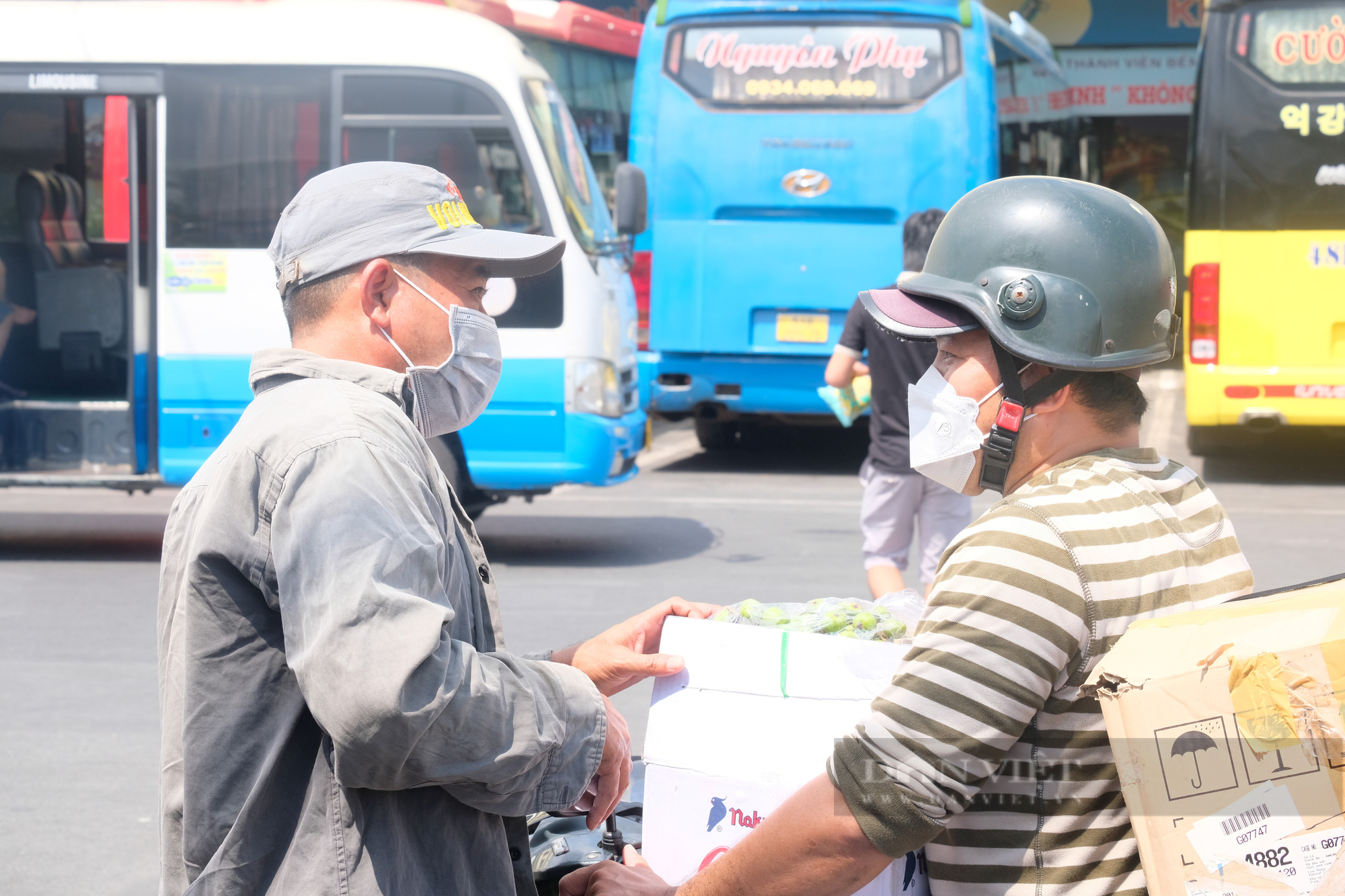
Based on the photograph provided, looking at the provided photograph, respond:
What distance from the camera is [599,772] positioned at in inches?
80.8

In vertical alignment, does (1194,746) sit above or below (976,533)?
below

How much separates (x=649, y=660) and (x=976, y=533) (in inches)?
22.6

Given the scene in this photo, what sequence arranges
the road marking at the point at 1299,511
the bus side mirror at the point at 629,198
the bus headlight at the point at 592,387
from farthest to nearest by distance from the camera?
1. the road marking at the point at 1299,511
2. the bus side mirror at the point at 629,198
3. the bus headlight at the point at 592,387

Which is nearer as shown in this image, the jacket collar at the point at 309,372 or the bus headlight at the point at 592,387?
the jacket collar at the point at 309,372

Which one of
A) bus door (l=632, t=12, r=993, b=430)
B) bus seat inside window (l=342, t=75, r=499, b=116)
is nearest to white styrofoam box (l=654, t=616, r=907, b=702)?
bus seat inside window (l=342, t=75, r=499, b=116)

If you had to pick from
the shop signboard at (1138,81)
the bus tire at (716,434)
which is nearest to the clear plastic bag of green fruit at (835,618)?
the bus tire at (716,434)

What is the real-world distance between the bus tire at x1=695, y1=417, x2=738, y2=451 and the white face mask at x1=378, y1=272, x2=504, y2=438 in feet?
37.3

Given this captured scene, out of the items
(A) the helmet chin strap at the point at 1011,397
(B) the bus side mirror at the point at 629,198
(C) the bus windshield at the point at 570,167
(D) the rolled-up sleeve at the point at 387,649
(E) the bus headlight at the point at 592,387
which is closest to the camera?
(D) the rolled-up sleeve at the point at 387,649

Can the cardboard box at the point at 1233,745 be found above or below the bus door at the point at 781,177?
below

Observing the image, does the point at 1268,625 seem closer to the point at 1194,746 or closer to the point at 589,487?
the point at 1194,746

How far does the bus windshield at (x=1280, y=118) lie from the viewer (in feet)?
34.5

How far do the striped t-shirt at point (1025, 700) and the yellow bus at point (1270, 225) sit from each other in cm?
954

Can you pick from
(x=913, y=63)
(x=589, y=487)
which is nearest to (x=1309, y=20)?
(x=913, y=63)

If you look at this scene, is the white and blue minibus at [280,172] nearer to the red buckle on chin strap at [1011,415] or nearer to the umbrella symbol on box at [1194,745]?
the red buckle on chin strap at [1011,415]
